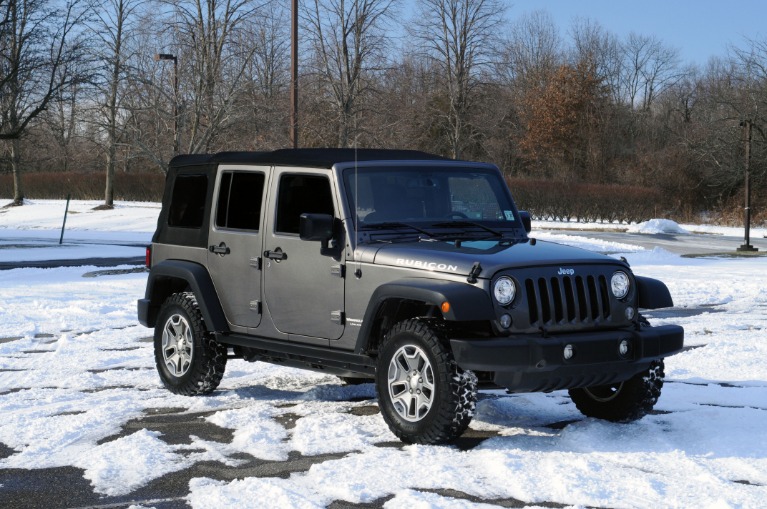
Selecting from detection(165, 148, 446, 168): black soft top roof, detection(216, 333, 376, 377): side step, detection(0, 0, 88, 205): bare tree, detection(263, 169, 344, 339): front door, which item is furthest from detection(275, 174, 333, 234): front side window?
detection(0, 0, 88, 205): bare tree

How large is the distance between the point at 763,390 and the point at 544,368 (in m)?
2.99

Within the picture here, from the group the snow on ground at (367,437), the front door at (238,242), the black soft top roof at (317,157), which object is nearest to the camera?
the snow on ground at (367,437)

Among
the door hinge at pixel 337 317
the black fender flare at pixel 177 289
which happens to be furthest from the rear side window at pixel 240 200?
the door hinge at pixel 337 317

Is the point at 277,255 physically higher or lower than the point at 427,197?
lower

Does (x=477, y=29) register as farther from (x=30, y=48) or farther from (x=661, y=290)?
(x=661, y=290)

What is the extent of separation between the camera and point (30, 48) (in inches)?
1198

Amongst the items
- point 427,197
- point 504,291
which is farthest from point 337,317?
point 504,291

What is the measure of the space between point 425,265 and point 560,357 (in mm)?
1014

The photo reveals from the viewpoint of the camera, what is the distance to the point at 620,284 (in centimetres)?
704

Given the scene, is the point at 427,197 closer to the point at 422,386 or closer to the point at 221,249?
the point at 422,386

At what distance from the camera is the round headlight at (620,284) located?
23.0 feet

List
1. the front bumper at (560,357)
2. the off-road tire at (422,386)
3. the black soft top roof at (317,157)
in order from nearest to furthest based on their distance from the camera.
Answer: the front bumper at (560,357) < the off-road tire at (422,386) < the black soft top roof at (317,157)

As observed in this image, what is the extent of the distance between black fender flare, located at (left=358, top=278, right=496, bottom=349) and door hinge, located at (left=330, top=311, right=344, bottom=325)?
0.57m

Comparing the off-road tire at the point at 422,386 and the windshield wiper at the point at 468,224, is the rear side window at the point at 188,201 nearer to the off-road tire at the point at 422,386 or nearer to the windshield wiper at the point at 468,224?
the windshield wiper at the point at 468,224
